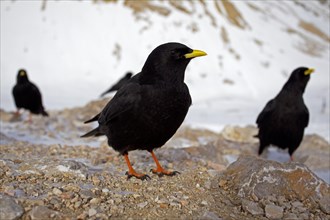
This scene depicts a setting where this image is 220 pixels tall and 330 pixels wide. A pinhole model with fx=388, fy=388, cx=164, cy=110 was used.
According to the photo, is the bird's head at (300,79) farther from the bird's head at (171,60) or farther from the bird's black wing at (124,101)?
the bird's black wing at (124,101)

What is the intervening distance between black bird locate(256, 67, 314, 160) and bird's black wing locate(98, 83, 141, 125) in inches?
160

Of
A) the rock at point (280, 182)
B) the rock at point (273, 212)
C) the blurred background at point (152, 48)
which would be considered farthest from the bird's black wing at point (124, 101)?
the blurred background at point (152, 48)

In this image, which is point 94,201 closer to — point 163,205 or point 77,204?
point 77,204

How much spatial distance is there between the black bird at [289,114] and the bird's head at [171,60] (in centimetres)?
387

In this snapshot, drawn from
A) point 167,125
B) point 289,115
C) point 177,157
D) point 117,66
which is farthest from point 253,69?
point 167,125

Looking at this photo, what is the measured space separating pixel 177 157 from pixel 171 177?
1.40m

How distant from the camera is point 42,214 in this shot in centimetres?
294

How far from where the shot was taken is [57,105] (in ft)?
59.5

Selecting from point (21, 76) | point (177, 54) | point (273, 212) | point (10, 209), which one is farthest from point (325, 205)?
point (21, 76)

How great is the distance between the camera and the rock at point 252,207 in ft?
11.3

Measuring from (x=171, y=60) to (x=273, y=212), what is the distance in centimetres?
178

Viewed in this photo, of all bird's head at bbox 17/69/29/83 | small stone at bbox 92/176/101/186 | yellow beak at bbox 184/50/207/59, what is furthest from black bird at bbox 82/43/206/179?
bird's head at bbox 17/69/29/83

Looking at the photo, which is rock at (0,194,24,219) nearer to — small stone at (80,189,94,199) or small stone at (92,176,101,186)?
small stone at (80,189,94,199)

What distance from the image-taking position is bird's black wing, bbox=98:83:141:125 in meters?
4.01
